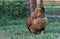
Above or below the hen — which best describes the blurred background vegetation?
below

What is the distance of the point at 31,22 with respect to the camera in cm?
693

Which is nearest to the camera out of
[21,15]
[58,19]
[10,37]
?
[10,37]

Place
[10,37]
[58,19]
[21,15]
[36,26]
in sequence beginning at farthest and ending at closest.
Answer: [21,15]
[58,19]
[36,26]
[10,37]

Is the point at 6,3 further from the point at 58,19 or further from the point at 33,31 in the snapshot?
the point at 33,31

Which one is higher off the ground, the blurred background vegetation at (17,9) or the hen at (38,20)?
the hen at (38,20)

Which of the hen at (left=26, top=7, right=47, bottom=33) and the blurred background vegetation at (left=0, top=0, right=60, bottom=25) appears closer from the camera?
the hen at (left=26, top=7, right=47, bottom=33)

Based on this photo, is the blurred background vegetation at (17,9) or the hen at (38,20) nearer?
the hen at (38,20)

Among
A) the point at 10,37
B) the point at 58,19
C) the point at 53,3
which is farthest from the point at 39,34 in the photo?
the point at 53,3

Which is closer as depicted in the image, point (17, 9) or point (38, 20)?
point (38, 20)

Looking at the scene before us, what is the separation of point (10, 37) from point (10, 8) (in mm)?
5132

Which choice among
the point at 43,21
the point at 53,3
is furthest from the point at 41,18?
the point at 53,3

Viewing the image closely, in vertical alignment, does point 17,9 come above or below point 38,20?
below

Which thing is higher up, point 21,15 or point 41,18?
point 41,18

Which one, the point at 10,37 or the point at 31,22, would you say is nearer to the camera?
the point at 10,37
